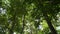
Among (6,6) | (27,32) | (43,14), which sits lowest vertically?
(27,32)

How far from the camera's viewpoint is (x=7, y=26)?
22.0 metres

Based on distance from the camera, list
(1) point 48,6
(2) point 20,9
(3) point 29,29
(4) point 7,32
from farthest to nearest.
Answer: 1. (3) point 29,29
2. (4) point 7,32
3. (2) point 20,9
4. (1) point 48,6

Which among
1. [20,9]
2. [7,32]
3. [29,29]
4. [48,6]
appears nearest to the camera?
[48,6]

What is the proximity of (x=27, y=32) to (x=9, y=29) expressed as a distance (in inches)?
186

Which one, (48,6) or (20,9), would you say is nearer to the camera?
(48,6)

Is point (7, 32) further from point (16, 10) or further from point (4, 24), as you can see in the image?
point (16, 10)

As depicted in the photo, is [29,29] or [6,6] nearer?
[6,6]

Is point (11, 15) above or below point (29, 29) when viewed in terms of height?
above

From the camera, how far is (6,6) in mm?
21578

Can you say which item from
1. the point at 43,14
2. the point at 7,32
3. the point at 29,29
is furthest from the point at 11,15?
the point at 43,14

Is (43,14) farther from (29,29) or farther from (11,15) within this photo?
(29,29)

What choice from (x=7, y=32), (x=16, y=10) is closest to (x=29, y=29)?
(x=7, y=32)

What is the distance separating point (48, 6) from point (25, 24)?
11794 mm

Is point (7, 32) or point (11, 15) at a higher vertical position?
point (11, 15)
